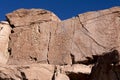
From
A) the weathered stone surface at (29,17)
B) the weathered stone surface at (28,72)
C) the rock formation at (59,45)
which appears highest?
the weathered stone surface at (29,17)

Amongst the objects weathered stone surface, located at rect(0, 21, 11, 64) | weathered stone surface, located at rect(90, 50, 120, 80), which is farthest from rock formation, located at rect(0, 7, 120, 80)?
weathered stone surface, located at rect(90, 50, 120, 80)

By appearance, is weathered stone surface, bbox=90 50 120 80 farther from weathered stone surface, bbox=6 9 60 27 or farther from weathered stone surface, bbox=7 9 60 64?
weathered stone surface, bbox=6 9 60 27

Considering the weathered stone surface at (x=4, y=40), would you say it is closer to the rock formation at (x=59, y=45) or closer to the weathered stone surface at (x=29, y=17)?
the rock formation at (x=59, y=45)

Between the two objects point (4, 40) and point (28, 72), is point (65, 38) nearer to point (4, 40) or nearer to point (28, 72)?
point (28, 72)

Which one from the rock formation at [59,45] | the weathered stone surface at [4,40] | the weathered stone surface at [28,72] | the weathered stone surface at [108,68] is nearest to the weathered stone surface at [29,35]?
the rock formation at [59,45]

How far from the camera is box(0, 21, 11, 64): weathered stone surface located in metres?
12.6

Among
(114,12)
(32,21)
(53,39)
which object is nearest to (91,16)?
(114,12)

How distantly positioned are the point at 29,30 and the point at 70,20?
172cm

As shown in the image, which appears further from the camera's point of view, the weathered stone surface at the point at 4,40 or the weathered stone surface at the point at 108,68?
the weathered stone surface at the point at 4,40

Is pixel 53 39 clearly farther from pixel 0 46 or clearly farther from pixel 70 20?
pixel 0 46

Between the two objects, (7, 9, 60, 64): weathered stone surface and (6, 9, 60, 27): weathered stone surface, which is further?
(6, 9, 60, 27): weathered stone surface

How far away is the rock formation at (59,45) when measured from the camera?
10992 millimetres

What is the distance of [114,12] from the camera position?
11242 mm

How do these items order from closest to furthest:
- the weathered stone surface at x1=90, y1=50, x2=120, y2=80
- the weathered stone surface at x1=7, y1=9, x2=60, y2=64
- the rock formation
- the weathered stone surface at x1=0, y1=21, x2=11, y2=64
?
the weathered stone surface at x1=90, y1=50, x2=120, y2=80 < the rock formation < the weathered stone surface at x1=7, y1=9, x2=60, y2=64 < the weathered stone surface at x1=0, y1=21, x2=11, y2=64
